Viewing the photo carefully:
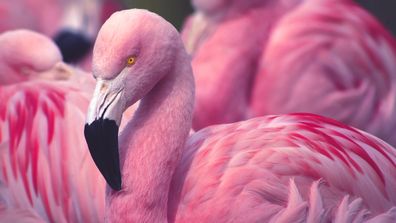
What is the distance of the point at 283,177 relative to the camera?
2.62 meters

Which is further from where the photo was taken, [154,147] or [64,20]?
[64,20]

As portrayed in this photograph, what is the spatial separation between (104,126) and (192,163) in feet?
1.38

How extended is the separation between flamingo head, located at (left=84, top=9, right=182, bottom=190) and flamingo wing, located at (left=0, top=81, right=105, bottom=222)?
56cm

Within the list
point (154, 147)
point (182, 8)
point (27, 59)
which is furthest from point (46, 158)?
point (182, 8)

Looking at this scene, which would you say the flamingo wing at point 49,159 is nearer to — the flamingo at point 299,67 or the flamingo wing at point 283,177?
the flamingo wing at point 283,177

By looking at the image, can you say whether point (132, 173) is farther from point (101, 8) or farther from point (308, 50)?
point (101, 8)

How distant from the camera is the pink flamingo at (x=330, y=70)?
14.3 ft

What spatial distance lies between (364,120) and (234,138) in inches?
71.7

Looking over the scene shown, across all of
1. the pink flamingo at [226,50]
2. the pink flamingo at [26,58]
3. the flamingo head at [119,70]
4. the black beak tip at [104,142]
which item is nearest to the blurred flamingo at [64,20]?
the pink flamingo at [226,50]

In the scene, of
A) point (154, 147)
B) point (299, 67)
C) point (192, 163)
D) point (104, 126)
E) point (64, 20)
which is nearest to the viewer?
point (104, 126)

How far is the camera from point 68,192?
10.2 feet

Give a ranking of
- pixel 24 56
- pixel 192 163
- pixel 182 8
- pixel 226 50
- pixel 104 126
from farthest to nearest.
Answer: pixel 182 8, pixel 226 50, pixel 24 56, pixel 192 163, pixel 104 126

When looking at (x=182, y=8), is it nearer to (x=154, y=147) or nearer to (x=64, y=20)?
(x=64, y=20)

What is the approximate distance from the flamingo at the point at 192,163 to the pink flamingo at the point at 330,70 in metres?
1.59
